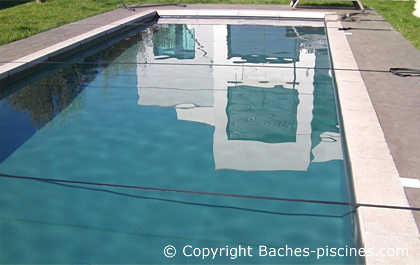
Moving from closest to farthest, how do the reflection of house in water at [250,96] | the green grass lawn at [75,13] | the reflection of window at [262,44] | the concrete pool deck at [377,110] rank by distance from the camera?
the concrete pool deck at [377,110] < the reflection of house in water at [250,96] < the reflection of window at [262,44] < the green grass lawn at [75,13]

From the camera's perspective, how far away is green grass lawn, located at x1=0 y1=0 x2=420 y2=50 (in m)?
9.88

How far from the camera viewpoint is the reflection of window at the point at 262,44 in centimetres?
878

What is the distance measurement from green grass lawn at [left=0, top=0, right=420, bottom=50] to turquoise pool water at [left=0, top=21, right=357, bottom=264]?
257 cm

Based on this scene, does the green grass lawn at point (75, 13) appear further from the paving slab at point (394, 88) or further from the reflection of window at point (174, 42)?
the reflection of window at point (174, 42)

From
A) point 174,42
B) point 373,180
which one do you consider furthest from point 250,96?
point 174,42

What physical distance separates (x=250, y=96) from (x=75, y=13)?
7.84m

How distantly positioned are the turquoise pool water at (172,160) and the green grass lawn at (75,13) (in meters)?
2.57

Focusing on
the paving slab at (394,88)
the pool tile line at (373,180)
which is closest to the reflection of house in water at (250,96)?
the pool tile line at (373,180)

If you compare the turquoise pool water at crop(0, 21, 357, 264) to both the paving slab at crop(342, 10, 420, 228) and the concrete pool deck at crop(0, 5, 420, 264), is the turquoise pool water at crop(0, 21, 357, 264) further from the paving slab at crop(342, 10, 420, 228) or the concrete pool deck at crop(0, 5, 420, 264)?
the paving slab at crop(342, 10, 420, 228)

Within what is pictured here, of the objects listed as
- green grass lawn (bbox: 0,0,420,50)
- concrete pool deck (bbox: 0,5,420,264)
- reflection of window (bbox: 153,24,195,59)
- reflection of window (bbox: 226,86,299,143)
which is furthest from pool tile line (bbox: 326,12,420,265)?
green grass lawn (bbox: 0,0,420,50)

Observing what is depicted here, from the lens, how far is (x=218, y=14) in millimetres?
12773

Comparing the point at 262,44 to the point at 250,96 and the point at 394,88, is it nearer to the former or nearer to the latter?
the point at 250,96

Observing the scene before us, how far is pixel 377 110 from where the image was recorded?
5.24 m

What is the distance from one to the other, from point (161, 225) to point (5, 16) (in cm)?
1038
